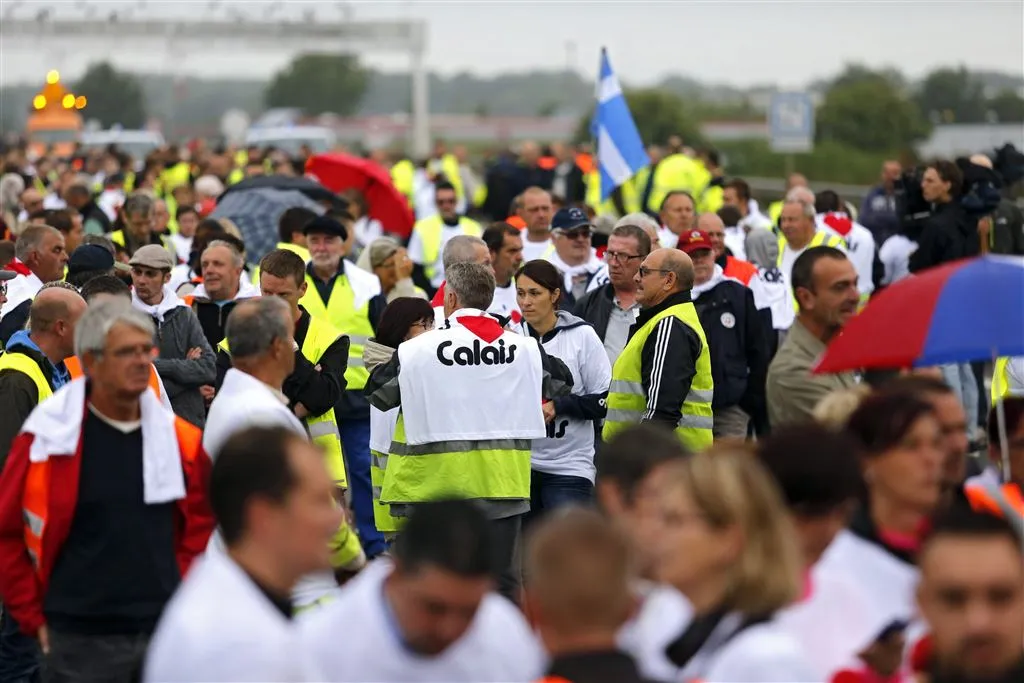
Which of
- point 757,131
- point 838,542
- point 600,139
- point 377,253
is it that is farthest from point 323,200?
point 757,131

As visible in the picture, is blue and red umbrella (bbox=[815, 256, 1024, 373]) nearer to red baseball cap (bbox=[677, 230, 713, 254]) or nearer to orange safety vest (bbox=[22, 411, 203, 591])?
orange safety vest (bbox=[22, 411, 203, 591])

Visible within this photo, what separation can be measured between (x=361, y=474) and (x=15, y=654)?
3.90 m

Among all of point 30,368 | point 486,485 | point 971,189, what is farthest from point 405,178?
point 30,368

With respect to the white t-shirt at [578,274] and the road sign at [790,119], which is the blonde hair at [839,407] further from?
the road sign at [790,119]

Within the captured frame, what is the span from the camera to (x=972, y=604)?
13.7 feet

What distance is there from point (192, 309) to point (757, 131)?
70002 mm

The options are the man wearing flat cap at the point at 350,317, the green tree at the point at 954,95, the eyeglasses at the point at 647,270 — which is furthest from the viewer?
the green tree at the point at 954,95

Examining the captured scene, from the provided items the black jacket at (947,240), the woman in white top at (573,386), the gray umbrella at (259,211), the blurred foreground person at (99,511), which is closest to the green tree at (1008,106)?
Result: the black jacket at (947,240)

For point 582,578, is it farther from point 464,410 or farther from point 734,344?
point 734,344

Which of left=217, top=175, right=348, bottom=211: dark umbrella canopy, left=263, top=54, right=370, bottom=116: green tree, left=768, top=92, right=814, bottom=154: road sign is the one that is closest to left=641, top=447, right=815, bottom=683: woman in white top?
left=217, top=175, right=348, bottom=211: dark umbrella canopy

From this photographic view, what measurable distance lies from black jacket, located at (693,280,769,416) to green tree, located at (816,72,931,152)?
55.8 metres

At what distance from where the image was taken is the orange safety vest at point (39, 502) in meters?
6.00

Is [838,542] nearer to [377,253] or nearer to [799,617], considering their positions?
[799,617]

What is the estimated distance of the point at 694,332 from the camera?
9102 mm
